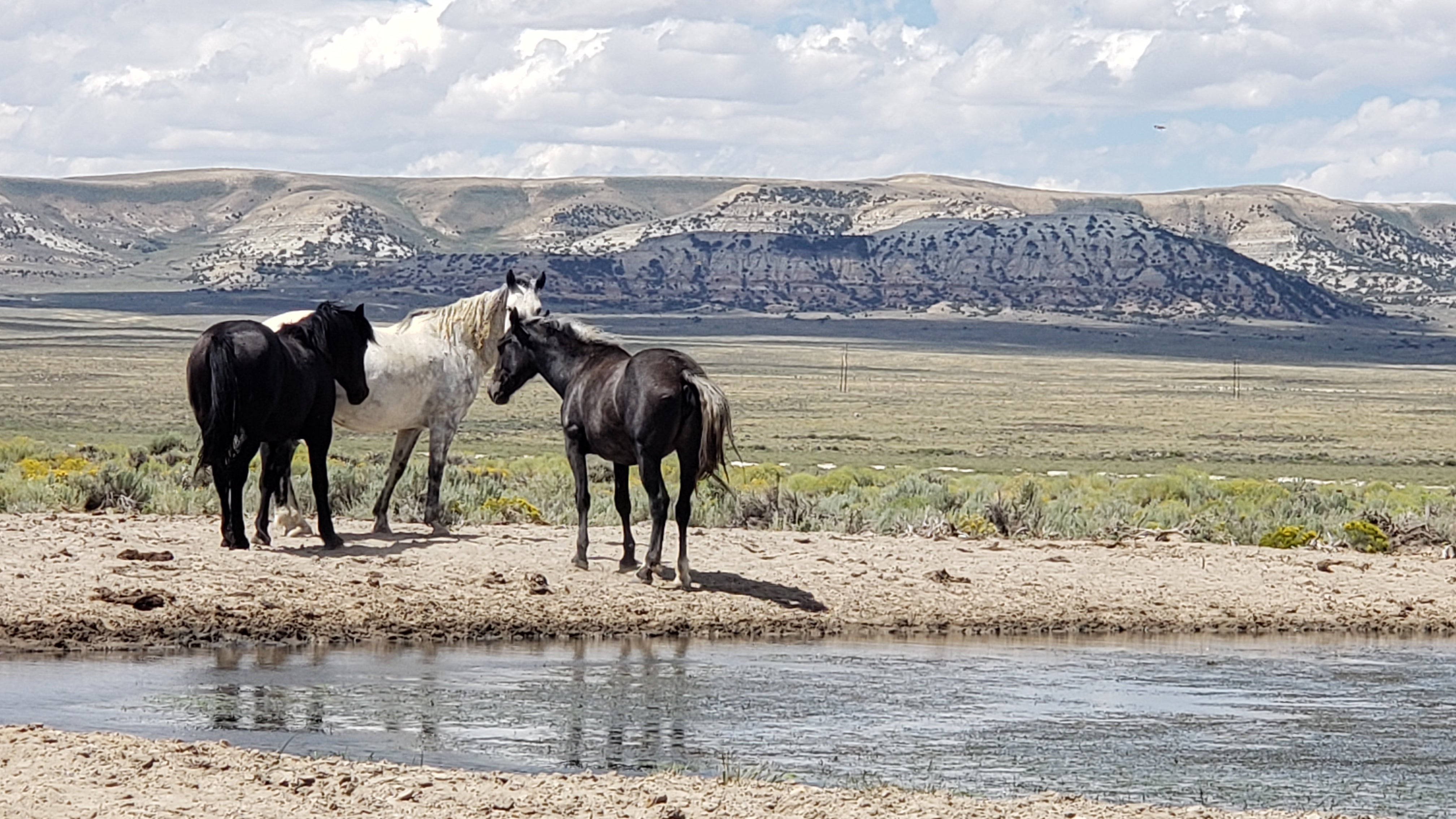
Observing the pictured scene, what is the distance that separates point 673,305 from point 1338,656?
545 ft

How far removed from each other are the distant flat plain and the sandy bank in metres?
4.01

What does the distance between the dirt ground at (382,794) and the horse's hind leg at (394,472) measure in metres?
7.80

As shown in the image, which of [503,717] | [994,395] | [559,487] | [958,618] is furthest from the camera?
[994,395]

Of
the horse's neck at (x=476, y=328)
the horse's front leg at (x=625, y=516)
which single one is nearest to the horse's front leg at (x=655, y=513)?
the horse's front leg at (x=625, y=516)

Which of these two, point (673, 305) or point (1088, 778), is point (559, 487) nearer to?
point (1088, 778)

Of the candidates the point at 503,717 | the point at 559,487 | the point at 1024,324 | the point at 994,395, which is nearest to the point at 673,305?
the point at 1024,324

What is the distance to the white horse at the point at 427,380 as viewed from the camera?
55.6ft

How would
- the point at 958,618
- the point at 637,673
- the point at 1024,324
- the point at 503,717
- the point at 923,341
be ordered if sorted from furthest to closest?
1. the point at 1024,324
2. the point at 923,341
3. the point at 958,618
4. the point at 637,673
5. the point at 503,717

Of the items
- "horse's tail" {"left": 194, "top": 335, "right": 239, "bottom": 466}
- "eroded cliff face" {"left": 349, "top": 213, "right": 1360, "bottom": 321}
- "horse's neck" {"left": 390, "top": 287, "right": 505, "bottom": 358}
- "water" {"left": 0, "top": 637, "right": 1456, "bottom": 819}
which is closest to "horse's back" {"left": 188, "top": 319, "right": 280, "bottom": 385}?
"horse's tail" {"left": 194, "top": 335, "right": 239, "bottom": 466}

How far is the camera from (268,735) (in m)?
10.4

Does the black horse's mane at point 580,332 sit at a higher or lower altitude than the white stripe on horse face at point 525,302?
lower

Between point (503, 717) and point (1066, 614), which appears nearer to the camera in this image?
point (503, 717)

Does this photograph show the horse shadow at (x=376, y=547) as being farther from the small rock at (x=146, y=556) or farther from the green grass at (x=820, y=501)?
the green grass at (x=820, y=501)

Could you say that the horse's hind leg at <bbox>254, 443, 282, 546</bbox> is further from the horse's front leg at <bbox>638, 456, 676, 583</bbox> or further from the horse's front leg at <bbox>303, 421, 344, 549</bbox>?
the horse's front leg at <bbox>638, 456, 676, 583</bbox>
